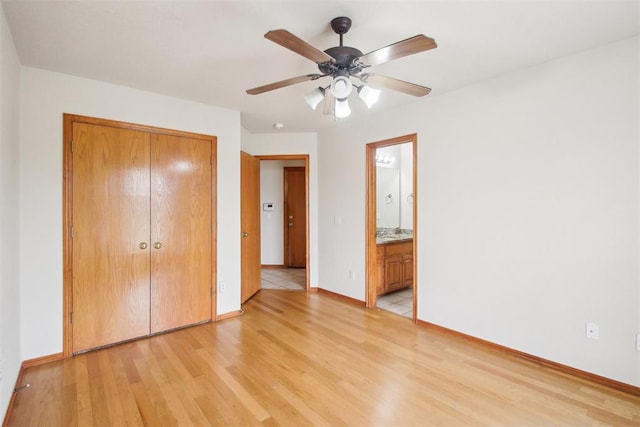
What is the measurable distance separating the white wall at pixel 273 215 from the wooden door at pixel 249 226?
5.95ft

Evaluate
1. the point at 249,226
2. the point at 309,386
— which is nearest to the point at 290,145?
the point at 249,226

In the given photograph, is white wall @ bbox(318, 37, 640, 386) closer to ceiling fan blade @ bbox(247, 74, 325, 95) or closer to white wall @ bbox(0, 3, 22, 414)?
ceiling fan blade @ bbox(247, 74, 325, 95)

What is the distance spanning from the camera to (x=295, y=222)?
6367 mm

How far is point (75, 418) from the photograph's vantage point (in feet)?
6.06

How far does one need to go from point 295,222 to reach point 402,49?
16.4 ft

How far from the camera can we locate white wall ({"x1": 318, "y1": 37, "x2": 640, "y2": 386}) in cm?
210

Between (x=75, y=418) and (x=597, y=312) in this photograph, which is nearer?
(x=75, y=418)

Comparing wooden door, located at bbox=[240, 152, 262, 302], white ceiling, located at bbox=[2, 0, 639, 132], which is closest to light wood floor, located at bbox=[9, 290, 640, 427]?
wooden door, located at bbox=[240, 152, 262, 302]

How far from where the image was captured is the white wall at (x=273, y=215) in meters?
6.29

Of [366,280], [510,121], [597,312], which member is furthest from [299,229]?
[597,312]

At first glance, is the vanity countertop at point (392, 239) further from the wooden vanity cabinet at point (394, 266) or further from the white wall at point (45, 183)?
the white wall at point (45, 183)

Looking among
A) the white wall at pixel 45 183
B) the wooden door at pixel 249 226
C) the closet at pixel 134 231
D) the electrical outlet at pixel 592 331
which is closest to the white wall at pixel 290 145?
the wooden door at pixel 249 226

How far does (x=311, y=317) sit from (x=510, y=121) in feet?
9.12

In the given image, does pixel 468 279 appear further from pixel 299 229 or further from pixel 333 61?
pixel 299 229
